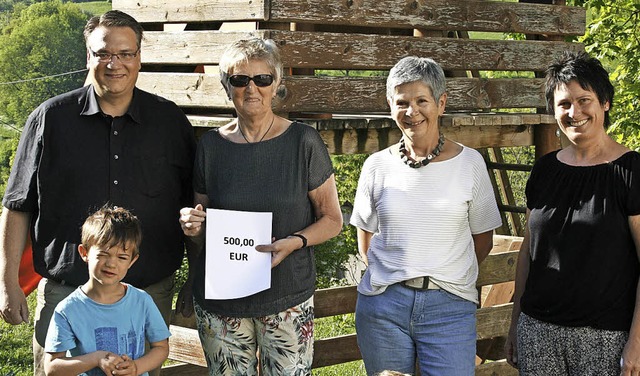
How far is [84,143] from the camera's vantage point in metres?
4.50

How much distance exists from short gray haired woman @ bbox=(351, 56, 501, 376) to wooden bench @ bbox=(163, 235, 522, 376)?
7.27 ft

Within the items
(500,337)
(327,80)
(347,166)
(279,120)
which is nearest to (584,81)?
(279,120)

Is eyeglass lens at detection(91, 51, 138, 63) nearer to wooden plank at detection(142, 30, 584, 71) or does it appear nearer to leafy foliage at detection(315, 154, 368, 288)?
wooden plank at detection(142, 30, 584, 71)

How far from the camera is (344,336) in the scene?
7.26 meters

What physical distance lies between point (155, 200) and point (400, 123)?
1150 mm

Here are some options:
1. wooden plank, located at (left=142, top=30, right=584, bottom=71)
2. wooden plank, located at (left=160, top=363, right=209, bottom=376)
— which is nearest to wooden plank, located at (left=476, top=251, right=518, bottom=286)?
wooden plank, located at (left=142, top=30, right=584, bottom=71)

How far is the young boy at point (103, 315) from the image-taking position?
4.09 metres

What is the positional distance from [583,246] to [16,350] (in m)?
10.4

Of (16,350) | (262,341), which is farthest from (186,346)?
(16,350)

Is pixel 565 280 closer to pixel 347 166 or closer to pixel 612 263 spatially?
pixel 612 263

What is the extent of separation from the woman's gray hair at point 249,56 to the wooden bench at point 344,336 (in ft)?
8.00

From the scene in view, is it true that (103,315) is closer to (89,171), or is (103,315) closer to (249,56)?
(89,171)

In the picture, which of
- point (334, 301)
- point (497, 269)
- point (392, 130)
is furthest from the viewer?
point (497, 269)

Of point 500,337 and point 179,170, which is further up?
point 179,170
